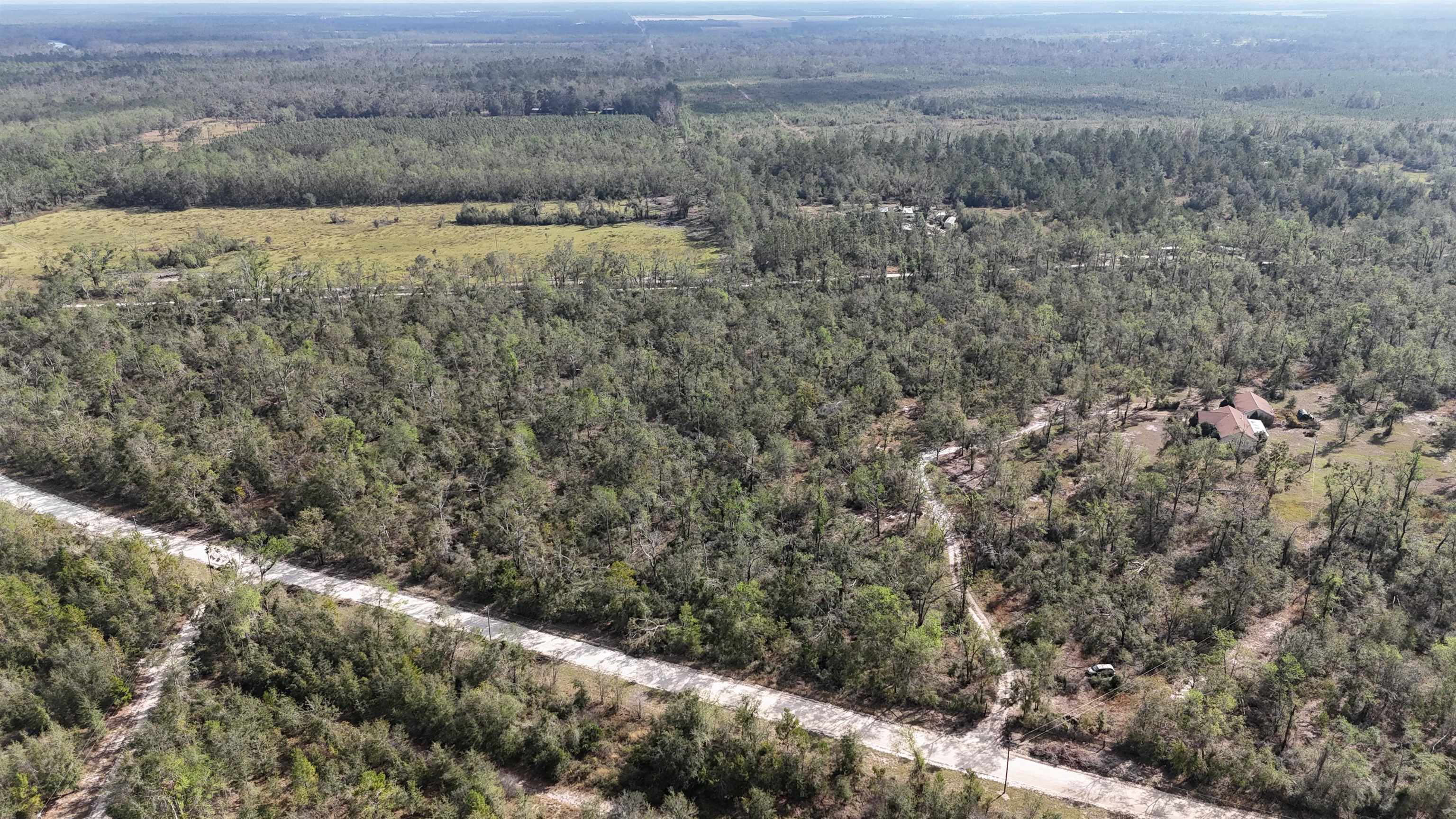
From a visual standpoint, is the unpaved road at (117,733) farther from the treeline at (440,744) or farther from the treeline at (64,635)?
Answer: the treeline at (440,744)

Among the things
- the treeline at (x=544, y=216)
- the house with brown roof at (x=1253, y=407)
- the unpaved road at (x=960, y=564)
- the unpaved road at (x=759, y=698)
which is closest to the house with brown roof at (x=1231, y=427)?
the house with brown roof at (x=1253, y=407)

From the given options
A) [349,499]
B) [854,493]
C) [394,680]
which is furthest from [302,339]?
[854,493]

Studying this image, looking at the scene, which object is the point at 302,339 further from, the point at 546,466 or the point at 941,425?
the point at 941,425

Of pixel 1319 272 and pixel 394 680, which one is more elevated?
pixel 1319 272

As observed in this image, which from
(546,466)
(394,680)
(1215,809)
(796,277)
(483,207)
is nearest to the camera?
(1215,809)

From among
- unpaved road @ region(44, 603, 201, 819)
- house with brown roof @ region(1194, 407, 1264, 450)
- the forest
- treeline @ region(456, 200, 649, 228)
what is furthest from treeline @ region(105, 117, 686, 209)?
unpaved road @ region(44, 603, 201, 819)

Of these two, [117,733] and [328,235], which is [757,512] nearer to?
[117,733]

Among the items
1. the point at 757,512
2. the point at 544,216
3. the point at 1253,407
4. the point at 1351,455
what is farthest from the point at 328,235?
the point at 1351,455
